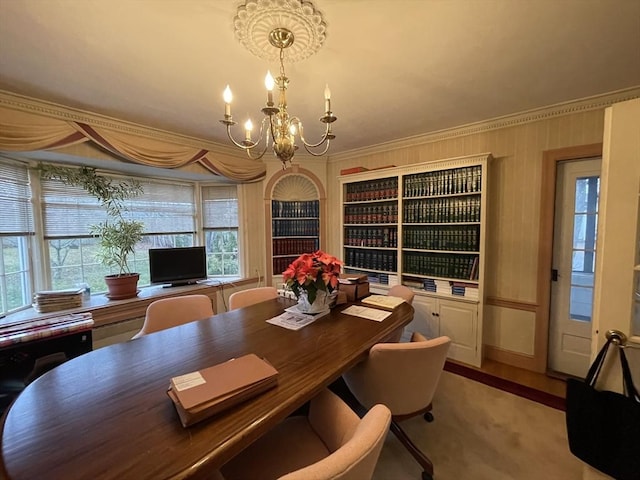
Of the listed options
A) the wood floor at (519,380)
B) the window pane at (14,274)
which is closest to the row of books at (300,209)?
the wood floor at (519,380)

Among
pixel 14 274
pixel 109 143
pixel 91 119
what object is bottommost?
pixel 14 274

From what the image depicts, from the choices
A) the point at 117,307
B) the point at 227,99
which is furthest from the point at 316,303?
the point at 117,307

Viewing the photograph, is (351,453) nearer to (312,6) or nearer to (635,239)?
(635,239)

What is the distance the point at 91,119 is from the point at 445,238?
3567 mm

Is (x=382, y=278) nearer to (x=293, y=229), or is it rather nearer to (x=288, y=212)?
(x=293, y=229)

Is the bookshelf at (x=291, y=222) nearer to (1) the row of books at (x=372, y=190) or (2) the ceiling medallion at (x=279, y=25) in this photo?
(1) the row of books at (x=372, y=190)

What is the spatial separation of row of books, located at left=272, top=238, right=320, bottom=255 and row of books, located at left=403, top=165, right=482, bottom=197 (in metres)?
1.51

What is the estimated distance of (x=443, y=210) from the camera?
297 cm

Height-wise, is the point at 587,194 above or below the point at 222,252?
above

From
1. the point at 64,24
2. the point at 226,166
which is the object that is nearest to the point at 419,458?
the point at 64,24

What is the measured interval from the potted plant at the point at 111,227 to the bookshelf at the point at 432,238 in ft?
8.07

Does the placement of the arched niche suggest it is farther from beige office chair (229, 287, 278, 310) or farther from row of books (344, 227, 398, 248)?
beige office chair (229, 287, 278, 310)

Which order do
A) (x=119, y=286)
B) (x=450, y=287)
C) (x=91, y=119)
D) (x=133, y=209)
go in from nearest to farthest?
1. (x=91, y=119)
2. (x=119, y=286)
3. (x=450, y=287)
4. (x=133, y=209)

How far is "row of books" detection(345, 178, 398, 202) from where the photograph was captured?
333cm
